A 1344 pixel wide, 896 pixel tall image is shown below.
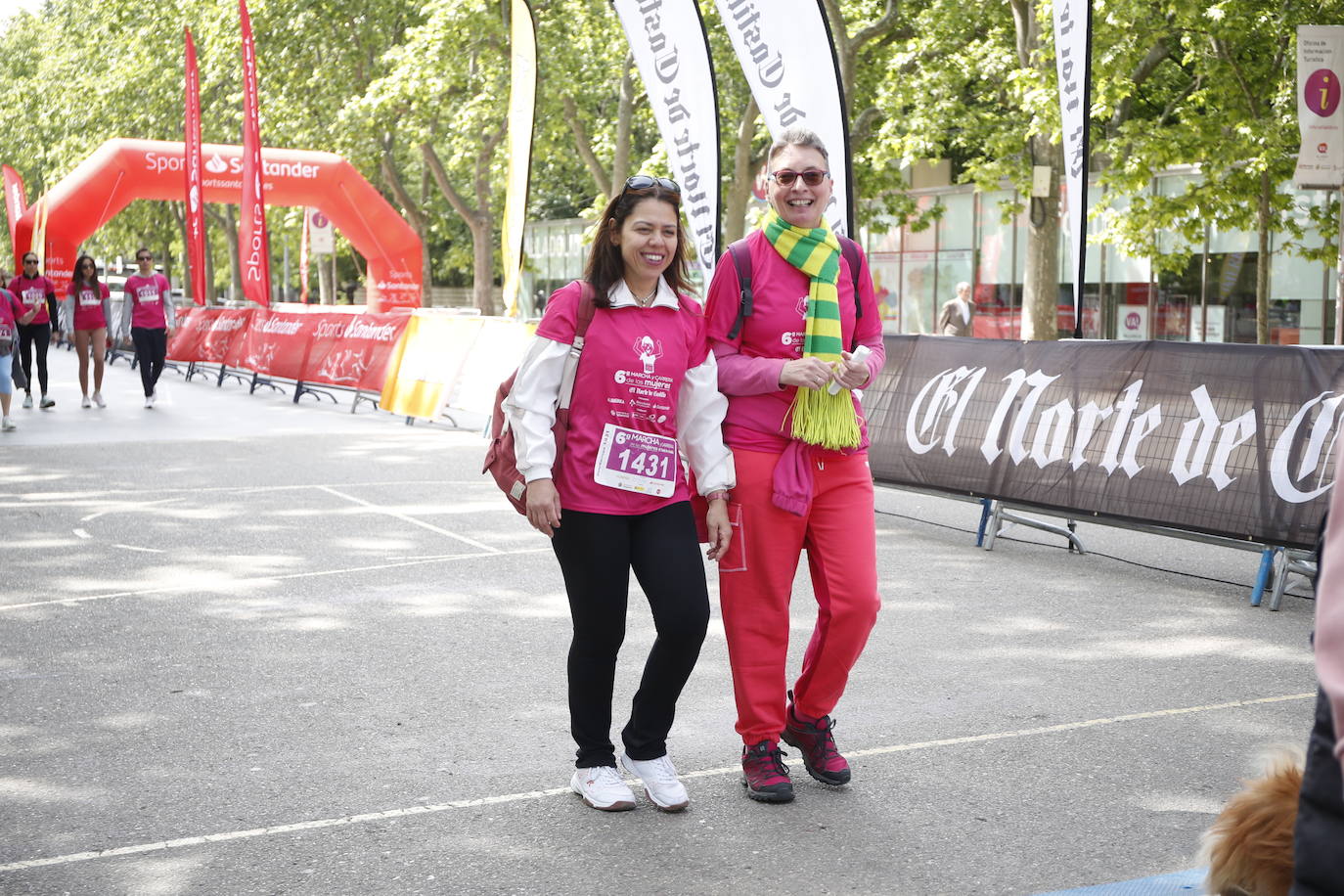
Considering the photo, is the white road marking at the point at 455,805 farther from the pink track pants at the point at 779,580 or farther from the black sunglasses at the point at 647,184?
the black sunglasses at the point at 647,184

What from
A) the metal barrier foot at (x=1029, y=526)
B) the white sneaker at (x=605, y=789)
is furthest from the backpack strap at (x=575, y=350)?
the metal barrier foot at (x=1029, y=526)

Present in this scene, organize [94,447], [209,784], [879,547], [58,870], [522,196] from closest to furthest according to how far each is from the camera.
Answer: [58,870]
[209,784]
[879,547]
[94,447]
[522,196]

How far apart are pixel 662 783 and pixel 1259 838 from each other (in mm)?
2414

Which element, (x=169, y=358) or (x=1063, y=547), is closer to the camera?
(x=1063, y=547)

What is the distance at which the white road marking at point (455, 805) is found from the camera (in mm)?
4012

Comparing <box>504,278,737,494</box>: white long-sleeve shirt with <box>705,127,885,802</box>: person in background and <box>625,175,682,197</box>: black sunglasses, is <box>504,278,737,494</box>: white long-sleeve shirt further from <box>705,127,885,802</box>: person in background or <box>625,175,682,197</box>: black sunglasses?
<box>625,175,682,197</box>: black sunglasses

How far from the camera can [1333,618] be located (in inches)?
56.1

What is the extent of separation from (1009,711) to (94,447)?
11187 mm

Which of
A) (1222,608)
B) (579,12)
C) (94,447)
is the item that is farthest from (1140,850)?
(579,12)

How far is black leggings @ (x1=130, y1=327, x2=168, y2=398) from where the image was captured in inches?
734

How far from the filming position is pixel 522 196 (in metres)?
16.3

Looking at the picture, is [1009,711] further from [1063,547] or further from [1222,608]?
[1063,547]

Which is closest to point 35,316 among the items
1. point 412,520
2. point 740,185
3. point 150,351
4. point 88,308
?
point 88,308

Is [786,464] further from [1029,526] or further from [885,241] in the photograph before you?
[885,241]
